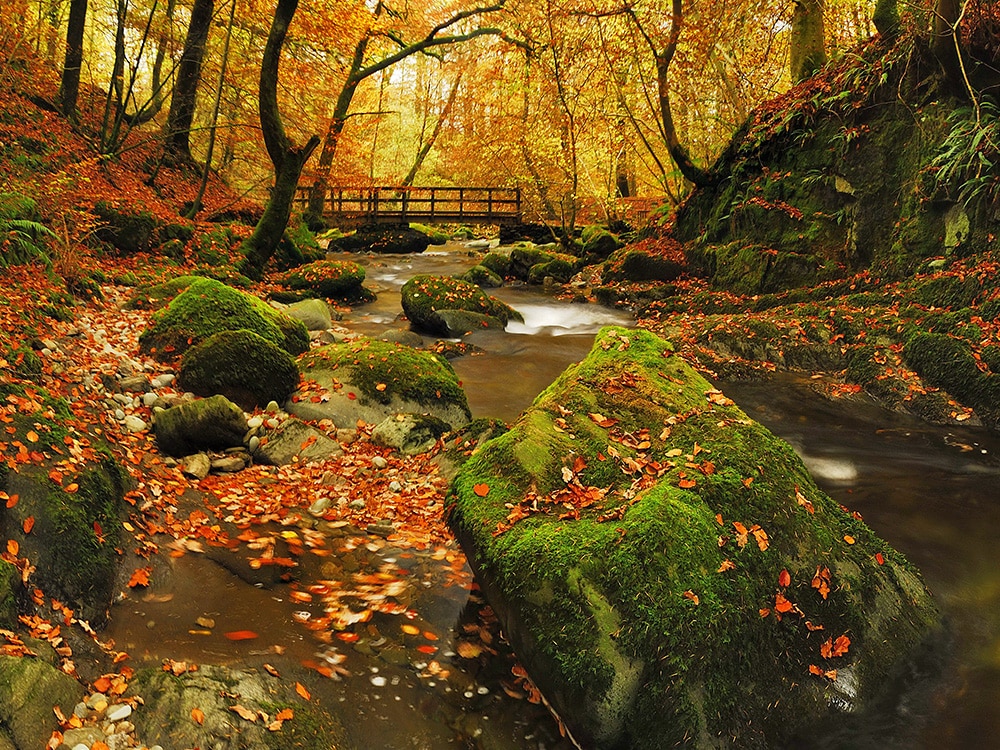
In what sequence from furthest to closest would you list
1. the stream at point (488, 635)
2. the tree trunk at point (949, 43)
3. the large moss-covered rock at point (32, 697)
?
the tree trunk at point (949, 43), the stream at point (488, 635), the large moss-covered rock at point (32, 697)

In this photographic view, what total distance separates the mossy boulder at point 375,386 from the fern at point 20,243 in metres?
3.22

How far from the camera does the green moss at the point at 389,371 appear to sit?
7.37m

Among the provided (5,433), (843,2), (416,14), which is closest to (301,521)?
(5,433)

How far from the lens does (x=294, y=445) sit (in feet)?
20.5

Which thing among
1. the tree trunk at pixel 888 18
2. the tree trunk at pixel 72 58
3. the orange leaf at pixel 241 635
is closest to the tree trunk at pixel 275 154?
the tree trunk at pixel 72 58

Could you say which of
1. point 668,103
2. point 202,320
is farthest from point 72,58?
point 668,103

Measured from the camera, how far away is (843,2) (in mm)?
16094

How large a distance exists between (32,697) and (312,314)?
9.51m

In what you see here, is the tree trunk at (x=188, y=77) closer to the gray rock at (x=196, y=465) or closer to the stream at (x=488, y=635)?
the gray rock at (x=196, y=465)

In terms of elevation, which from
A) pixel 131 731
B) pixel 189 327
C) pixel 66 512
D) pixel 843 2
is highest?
pixel 843 2

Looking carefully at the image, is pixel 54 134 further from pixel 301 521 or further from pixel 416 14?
pixel 416 14

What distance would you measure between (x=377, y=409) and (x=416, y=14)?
21.5m

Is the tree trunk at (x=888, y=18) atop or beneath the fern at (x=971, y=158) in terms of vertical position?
atop

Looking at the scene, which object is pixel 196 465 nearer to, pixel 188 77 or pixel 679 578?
pixel 679 578
